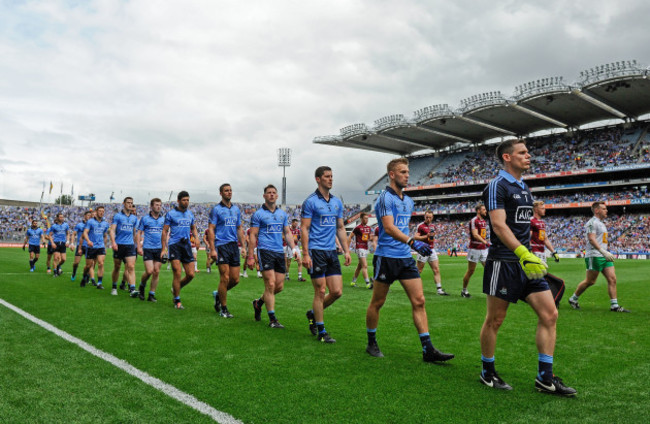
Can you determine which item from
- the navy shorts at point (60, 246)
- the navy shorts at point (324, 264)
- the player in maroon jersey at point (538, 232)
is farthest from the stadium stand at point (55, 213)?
the navy shorts at point (324, 264)

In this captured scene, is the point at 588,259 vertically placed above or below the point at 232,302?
above

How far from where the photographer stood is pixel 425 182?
65.8 metres

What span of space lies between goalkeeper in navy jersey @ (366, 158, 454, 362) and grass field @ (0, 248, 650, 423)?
0.30m

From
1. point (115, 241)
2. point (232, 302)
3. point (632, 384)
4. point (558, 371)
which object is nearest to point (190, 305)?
point (232, 302)

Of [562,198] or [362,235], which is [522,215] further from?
[562,198]

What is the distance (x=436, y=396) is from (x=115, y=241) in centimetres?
916

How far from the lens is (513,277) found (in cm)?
407

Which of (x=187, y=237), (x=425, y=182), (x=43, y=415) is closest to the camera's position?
(x=43, y=415)

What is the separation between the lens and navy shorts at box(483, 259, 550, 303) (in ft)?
13.3

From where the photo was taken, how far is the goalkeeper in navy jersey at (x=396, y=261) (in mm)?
5082

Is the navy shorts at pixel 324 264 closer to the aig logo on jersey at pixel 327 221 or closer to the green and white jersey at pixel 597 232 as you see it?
the aig logo on jersey at pixel 327 221

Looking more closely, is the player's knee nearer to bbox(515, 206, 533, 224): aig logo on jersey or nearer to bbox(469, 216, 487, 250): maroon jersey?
bbox(515, 206, 533, 224): aig logo on jersey

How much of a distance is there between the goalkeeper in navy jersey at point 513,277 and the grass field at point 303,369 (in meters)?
0.21

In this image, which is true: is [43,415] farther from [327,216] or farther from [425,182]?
[425,182]
